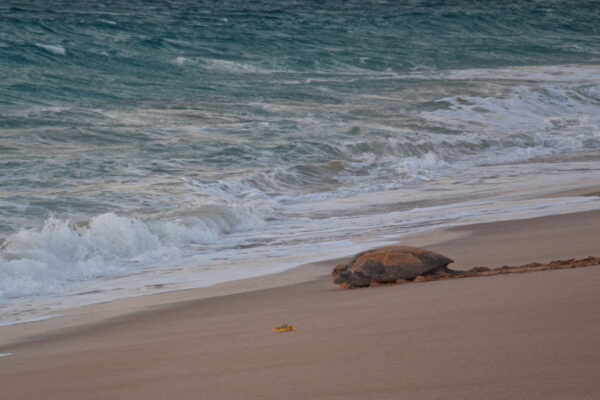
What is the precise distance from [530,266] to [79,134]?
1062 cm

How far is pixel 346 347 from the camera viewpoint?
3.40 meters

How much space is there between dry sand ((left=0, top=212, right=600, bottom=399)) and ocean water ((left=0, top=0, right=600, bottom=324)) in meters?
1.56

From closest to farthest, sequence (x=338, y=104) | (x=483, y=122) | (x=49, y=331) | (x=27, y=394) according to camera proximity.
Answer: (x=27, y=394) < (x=49, y=331) < (x=483, y=122) < (x=338, y=104)

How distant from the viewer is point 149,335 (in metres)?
4.37

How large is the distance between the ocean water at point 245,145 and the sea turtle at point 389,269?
146 cm

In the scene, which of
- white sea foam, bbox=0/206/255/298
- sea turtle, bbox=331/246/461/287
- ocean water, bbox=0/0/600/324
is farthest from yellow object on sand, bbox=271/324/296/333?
white sea foam, bbox=0/206/255/298

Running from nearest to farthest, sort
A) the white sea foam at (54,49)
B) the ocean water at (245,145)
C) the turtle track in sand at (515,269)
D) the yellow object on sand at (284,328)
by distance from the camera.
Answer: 1. the yellow object on sand at (284,328)
2. the turtle track in sand at (515,269)
3. the ocean water at (245,145)
4. the white sea foam at (54,49)

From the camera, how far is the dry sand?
278cm

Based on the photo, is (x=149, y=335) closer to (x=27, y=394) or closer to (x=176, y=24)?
(x=27, y=394)

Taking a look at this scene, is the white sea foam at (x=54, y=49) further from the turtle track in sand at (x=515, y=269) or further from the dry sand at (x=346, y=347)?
the turtle track in sand at (x=515, y=269)

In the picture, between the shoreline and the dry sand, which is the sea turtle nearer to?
the dry sand

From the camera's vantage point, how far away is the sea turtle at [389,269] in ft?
16.9

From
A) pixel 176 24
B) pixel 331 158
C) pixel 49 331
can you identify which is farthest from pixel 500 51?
pixel 49 331

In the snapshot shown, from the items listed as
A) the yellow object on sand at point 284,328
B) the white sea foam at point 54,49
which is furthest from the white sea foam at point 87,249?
the white sea foam at point 54,49
